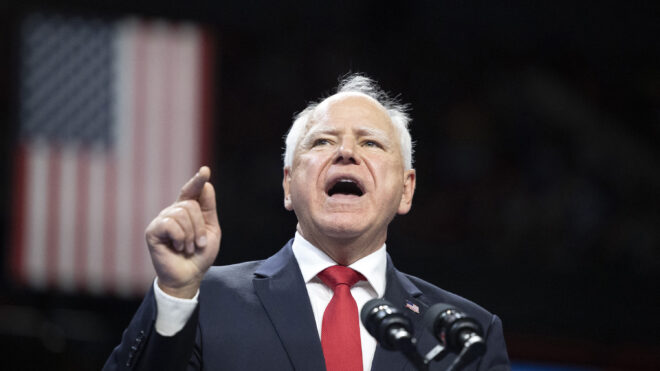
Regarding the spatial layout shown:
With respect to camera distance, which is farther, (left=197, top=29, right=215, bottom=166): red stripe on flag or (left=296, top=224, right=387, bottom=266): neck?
(left=197, top=29, right=215, bottom=166): red stripe on flag

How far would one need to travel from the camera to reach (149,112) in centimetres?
501

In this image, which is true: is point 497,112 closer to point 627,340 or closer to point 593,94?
point 593,94

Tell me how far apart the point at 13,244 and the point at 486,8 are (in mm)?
3233

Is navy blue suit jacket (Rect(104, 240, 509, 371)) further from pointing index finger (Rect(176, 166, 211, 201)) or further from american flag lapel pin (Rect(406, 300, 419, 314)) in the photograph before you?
pointing index finger (Rect(176, 166, 211, 201))

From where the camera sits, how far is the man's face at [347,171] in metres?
1.86

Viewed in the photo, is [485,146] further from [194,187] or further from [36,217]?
[194,187]

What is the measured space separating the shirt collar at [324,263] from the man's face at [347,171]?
3 cm

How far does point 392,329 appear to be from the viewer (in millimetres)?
1402

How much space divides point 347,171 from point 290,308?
12.8 inches

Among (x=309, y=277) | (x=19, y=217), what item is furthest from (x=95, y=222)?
(x=309, y=277)

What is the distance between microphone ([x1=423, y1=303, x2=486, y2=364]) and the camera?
4.52 feet

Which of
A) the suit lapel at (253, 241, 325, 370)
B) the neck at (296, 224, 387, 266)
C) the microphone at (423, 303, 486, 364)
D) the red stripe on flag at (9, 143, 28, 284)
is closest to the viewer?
the microphone at (423, 303, 486, 364)

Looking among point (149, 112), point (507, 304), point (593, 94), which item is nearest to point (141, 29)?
point (149, 112)

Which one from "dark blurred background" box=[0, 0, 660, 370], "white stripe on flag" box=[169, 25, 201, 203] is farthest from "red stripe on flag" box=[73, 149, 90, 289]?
"white stripe on flag" box=[169, 25, 201, 203]
